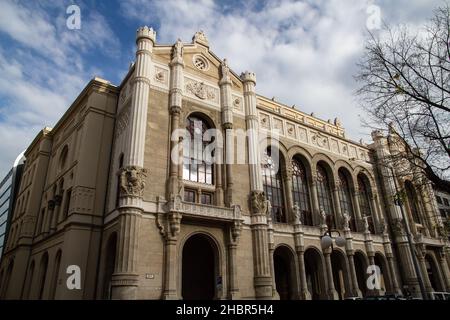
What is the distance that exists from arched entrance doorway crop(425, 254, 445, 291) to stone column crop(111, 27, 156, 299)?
34904 millimetres

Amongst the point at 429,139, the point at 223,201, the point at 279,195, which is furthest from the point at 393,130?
the point at 279,195

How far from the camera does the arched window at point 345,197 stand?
1383 inches

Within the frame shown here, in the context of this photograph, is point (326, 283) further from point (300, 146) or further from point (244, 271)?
point (300, 146)

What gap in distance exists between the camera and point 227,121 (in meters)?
26.8

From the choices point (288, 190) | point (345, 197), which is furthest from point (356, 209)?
point (288, 190)

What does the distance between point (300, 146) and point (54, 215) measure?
2391 centimetres

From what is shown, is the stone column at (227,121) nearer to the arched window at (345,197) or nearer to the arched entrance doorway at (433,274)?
the arched window at (345,197)

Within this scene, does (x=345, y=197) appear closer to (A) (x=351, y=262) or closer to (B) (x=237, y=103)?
(A) (x=351, y=262)

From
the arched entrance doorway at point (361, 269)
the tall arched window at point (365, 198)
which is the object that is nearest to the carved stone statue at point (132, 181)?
the arched entrance doorway at point (361, 269)

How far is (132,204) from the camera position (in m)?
19.9

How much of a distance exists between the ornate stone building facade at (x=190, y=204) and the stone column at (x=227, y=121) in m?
0.10

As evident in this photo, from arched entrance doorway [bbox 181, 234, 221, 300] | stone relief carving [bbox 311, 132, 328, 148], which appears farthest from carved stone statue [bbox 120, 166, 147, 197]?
stone relief carving [bbox 311, 132, 328, 148]

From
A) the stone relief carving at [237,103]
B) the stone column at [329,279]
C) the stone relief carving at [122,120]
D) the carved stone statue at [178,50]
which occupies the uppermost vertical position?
the carved stone statue at [178,50]
